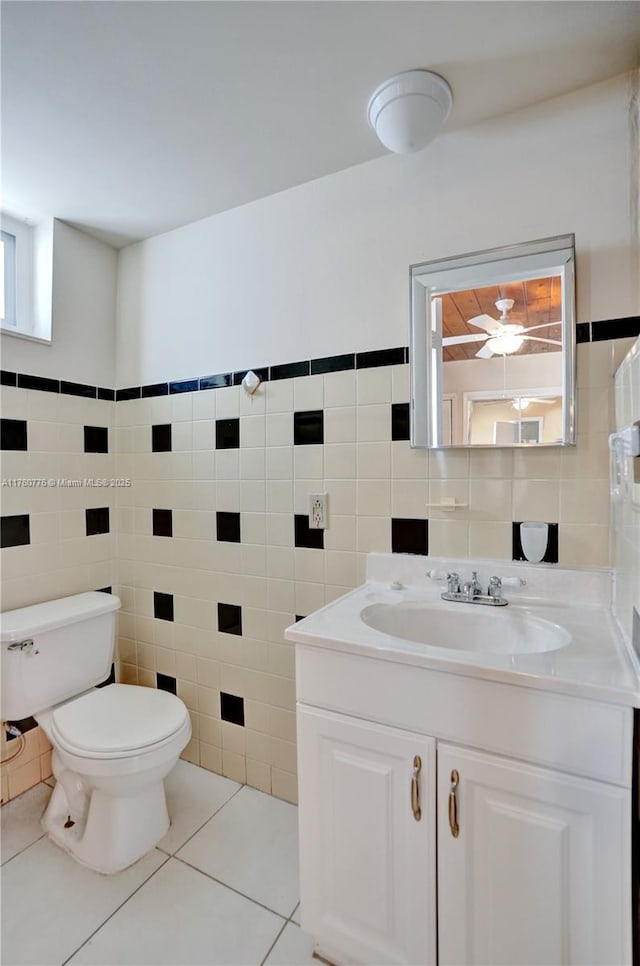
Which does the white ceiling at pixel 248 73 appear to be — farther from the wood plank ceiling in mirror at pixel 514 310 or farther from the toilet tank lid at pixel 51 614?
the toilet tank lid at pixel 51 614

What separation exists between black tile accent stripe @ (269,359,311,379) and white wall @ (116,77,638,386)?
33 millimetres

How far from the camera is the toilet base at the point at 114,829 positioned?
140 centimetres

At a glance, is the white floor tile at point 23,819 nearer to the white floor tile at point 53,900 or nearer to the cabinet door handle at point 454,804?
the white floor tile at point 53,900

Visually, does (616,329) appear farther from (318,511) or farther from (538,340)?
(318,511)

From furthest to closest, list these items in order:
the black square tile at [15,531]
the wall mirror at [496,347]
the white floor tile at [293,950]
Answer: the black square tile at [15,531] → the wall mirror at [496,347] → the white floor tile at [293,950]

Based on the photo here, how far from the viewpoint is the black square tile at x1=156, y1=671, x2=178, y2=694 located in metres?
1.95

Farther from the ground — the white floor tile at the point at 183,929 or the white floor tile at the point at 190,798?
the white floor tile at the point at 190,798

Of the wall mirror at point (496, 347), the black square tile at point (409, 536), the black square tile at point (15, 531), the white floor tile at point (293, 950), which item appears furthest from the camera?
the black square tile at point (15, 531)

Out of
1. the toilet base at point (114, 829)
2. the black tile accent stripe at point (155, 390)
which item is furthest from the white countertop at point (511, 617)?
the black tile accent stripe at point (155, 390)

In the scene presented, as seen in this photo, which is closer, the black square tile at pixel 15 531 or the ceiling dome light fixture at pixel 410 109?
the ceiling dome light fixture at pixel 410 109

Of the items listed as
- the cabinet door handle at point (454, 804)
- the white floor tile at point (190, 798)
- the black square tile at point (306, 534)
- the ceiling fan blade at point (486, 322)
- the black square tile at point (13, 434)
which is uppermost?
the ceiling fan blade at point (486, 322)

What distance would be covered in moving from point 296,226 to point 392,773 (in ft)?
5.58

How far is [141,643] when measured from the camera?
2043mm

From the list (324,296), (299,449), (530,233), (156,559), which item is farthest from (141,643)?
(530,233)
